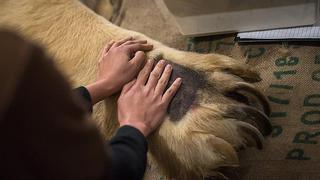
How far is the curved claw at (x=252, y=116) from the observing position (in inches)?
34.7

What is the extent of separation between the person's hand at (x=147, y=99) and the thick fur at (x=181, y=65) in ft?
0.07

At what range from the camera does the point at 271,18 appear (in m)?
1.16

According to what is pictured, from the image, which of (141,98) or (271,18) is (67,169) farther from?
(271,18)

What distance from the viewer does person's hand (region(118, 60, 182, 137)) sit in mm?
901

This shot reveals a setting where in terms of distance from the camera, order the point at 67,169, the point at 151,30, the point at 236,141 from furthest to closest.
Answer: the point at 151,30 < the point at 236,141 < the point at 67,169

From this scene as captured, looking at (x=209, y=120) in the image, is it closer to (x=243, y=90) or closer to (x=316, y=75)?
(x=243, y=90)

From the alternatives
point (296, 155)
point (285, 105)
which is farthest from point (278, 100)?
point (296, 155)

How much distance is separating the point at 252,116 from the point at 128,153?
23 cm

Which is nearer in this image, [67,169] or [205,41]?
[67,169]

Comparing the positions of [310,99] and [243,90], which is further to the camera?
[310,99]

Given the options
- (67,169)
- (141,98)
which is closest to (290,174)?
(141,98)

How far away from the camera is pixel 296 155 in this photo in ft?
3.21

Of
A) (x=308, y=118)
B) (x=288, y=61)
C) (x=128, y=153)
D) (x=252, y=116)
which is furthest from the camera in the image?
(x=288, y=61)

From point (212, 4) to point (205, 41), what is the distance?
11 centimetres
